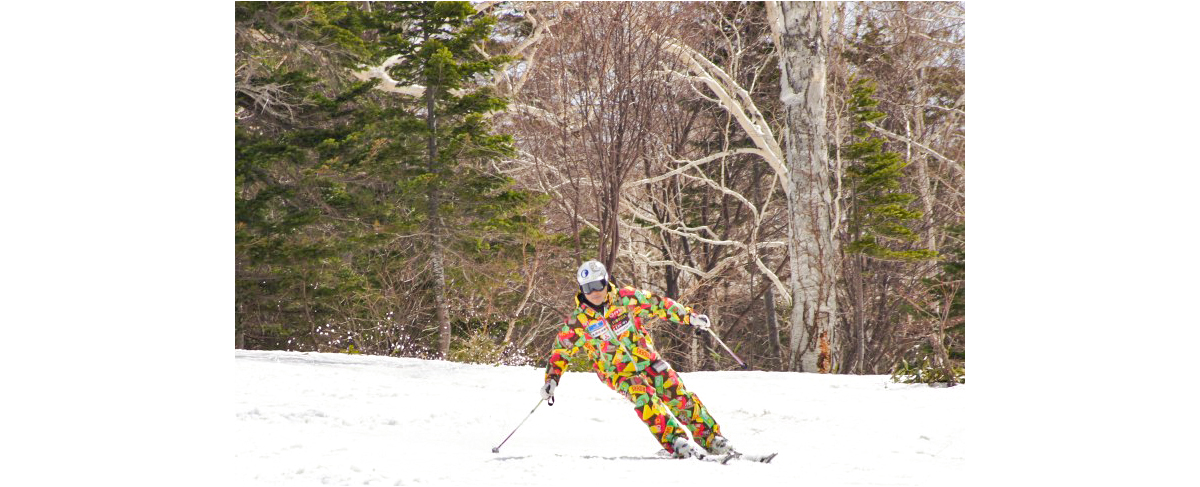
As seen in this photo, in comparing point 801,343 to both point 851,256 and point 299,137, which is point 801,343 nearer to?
point 851,256

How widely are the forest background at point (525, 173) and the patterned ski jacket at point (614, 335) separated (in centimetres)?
393

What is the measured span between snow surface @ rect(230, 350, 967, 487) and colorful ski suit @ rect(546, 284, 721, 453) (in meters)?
0.32

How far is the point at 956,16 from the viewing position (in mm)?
14320

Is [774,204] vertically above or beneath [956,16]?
beneath

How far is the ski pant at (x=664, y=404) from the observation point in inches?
182

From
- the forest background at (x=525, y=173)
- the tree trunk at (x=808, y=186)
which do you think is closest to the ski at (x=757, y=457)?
the forest background at (x=525, y=173)

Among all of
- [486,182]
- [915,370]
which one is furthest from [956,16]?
[915,370]

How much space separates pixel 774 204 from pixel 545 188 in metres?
5.83

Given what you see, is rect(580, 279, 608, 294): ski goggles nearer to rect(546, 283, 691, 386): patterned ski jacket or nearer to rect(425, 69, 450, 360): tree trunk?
rect(546, 283, 691, 386): patterned ski jacket

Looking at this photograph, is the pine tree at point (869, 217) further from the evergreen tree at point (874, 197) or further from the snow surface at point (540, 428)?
the snow surface at point (540, 428)

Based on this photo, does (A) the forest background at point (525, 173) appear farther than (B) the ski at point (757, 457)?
Yes

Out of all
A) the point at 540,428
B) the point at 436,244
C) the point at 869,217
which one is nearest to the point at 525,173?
the point at 436,244

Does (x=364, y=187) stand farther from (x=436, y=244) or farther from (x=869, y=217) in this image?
(x=869, y=217)

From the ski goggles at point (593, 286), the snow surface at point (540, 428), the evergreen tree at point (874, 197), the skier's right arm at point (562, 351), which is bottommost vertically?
the snow surface at point (540, 428)
